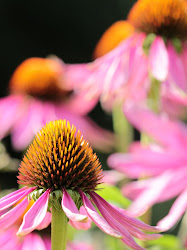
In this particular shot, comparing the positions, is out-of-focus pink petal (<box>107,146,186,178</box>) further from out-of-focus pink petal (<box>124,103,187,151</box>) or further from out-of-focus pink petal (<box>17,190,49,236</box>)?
out-of-focus pink petal (<box>17,190,49,236</box>)

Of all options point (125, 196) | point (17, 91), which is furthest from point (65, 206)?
point (17, 91)

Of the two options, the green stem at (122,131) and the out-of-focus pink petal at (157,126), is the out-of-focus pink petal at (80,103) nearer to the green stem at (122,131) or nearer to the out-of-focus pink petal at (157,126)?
the green stem at (122,131)

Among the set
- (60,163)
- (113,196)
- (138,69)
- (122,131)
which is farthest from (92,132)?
(60,163)

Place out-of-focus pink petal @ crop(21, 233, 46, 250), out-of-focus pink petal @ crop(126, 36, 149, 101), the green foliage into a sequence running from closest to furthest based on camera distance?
out-of-focus pink petal @ crop(21, 233, 46, 250)
the green foliage
out-of-focus pink petal @ crop(126, 36, 149, 101)

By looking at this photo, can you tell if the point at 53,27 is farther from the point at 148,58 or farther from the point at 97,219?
the point at 97,219

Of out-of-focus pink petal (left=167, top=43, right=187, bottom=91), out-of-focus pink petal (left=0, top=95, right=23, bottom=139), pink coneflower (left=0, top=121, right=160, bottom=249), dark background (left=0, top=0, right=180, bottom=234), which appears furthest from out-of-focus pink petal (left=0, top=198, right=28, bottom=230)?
dark background (left=0, top=0, right=180, bottom=234)

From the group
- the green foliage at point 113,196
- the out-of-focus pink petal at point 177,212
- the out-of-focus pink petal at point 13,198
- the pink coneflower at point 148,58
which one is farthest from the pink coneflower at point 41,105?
the out-of-focus pink petal at point 13,198
